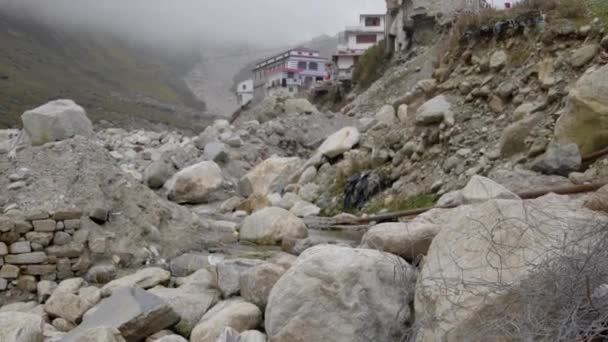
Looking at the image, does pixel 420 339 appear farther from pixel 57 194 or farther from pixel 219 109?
pixel 219 109

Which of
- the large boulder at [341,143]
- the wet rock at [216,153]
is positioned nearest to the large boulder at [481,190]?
the large boulder at [341,143]

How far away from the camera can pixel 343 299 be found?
371 cm

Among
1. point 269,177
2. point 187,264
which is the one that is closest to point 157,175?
point 269,177

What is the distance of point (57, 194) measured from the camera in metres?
7.31

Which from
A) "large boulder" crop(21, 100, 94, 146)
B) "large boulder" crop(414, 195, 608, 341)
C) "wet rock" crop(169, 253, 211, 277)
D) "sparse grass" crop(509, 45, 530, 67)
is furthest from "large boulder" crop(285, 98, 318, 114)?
"large boulder" crop(414, 195, 608, 341)

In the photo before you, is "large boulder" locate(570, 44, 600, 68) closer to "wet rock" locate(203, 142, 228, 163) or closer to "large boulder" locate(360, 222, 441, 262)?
"large boulder" locate(360, 222, 441, 262)

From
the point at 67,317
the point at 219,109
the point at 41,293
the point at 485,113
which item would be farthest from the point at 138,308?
the point at 219,109

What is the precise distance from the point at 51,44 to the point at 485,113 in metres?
87.5

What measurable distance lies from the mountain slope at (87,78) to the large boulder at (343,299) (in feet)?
130

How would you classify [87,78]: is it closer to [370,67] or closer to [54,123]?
[370,67]

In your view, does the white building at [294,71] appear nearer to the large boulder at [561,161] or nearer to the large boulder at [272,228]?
the large boulder at [272,228]

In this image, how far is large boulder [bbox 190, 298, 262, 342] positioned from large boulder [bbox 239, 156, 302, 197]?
1050cm

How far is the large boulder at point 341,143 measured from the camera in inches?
572

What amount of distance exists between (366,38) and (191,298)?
173 ft
